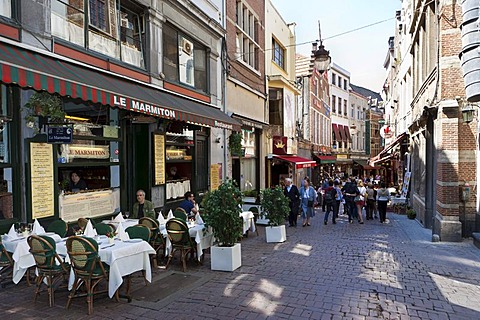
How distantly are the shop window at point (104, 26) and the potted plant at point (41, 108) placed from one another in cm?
146

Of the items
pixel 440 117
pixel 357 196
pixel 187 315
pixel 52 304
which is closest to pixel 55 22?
pixel 52 304

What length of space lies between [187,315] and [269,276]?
211 cm

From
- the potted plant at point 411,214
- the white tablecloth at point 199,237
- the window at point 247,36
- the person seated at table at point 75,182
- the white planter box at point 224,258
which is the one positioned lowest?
the potted plant at point 411,214

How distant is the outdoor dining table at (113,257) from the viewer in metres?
5.25

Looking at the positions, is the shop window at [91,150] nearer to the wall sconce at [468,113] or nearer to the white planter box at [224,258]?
the white planter box at [224,258]

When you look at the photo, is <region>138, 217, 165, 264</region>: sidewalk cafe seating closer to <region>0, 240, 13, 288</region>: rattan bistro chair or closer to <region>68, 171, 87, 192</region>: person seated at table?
<region>68, 171, 87, 192</region>: person seated at table

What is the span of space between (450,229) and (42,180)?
990 cm

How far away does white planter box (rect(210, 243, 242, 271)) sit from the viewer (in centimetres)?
700

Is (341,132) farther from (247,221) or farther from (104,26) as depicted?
(104,26)

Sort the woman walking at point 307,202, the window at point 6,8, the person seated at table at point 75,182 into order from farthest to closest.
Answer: the woman walking at point 307,202, the person seated at table at point 75,182, the window at point 6,8

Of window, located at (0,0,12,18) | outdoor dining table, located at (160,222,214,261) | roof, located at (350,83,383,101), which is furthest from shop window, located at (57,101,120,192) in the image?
roof, located at (350,83,383,101)

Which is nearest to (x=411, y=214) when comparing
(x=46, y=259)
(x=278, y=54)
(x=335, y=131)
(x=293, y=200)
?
(x=293, y=200)

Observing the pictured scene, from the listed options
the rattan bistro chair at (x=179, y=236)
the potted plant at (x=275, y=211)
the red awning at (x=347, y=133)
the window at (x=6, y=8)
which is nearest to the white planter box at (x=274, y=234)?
the potted plant at (x=275, y=211)

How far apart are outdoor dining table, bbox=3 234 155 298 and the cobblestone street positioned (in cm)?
37
